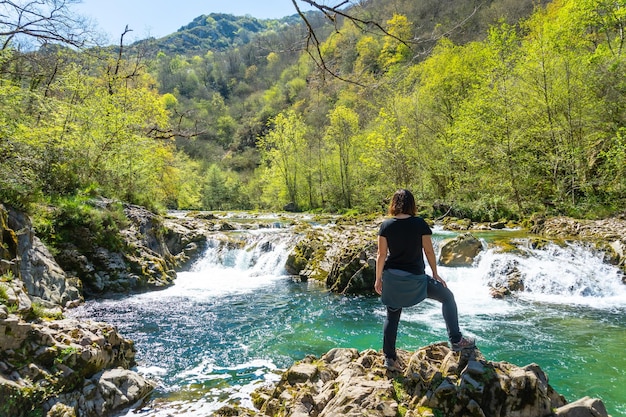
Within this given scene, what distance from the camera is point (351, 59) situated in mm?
55062

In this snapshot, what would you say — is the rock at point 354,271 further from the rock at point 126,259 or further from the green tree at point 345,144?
the green tree at point 345,144

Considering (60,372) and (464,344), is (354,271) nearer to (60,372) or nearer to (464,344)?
(464,344)

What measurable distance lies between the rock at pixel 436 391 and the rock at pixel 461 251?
8948 mm

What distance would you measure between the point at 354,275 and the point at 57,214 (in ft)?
28.7

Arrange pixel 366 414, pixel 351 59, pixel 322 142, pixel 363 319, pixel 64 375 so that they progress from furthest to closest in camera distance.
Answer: pixel 351 59
pixel 322 142
pixel 363 319
pixel 64 375
pixel 366 414

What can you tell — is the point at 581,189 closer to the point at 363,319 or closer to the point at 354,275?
the point at 354,275

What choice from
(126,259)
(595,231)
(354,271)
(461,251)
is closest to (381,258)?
(354,271)

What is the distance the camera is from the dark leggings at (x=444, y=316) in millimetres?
3578

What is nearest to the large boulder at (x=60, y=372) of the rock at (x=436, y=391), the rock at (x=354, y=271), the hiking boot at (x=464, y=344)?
the rock at (x=436, y=391)

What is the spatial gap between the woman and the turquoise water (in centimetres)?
285

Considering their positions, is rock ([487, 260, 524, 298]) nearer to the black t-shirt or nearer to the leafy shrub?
the black t-shirt

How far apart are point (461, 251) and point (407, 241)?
9.78m

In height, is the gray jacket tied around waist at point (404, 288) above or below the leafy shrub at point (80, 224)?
below

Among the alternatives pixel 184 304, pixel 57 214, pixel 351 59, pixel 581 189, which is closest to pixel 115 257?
pixel 57 214
